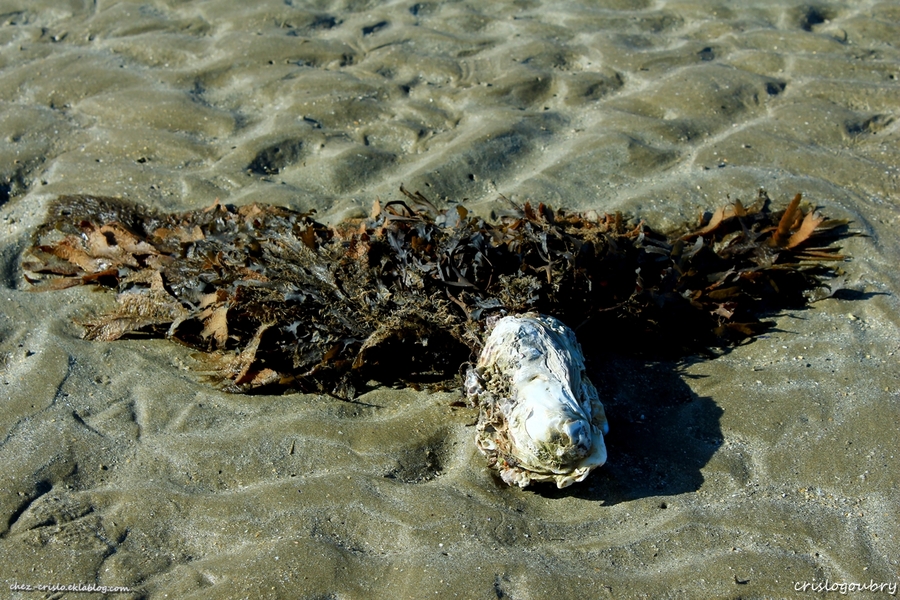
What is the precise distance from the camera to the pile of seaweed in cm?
305

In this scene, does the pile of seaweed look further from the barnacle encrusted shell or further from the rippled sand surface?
the barnacle encrusted shell

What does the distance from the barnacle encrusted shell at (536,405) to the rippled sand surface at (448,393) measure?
162mm

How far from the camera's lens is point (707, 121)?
4.48m

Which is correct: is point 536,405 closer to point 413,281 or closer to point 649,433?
point 649,433

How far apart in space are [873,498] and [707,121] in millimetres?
2545

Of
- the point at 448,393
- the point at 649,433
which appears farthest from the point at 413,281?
the point at 649,433

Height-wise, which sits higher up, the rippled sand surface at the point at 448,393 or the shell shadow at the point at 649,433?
the rippled sand surface at the point at 448,393

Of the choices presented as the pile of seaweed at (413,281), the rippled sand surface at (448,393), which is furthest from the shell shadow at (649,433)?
the pile of seaweed at (413,281)

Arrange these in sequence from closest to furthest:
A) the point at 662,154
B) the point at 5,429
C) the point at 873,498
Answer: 1. the point at 873,498
2. the point at 5,429
3. the point at 662,154

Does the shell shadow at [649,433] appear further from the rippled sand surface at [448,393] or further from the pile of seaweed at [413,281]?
the pile of seaweed at [413,281]

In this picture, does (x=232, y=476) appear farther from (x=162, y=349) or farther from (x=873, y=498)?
(x=873, y=498)

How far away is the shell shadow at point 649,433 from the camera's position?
2639 mm

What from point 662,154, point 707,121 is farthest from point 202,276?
point 707,121

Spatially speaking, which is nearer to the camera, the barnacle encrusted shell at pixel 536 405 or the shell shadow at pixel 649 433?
the barnacle encrusted shell at pixel 536 405
